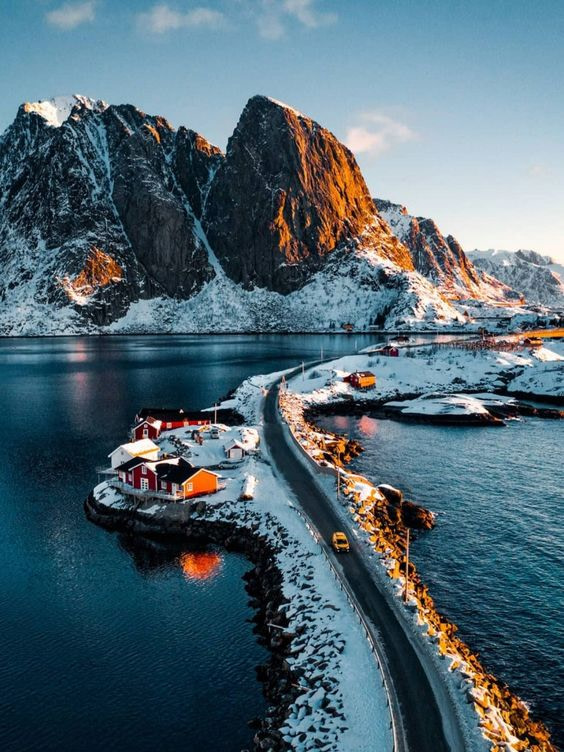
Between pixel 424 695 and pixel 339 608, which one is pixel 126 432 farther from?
pixel 424 695

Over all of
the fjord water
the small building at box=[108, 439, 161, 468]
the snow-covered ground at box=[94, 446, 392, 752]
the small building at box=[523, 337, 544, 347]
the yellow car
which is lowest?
the fjord water

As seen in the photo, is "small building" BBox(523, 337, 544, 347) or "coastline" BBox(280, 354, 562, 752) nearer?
"coastline" BBox(280, 354, 562, 752)

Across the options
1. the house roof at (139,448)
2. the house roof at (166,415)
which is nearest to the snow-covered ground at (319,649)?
the house roof at (139,448)

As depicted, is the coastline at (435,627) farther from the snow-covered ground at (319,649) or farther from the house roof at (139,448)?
the house roof at (139,448)

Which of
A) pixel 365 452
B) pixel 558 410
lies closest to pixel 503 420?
pixel 558 410

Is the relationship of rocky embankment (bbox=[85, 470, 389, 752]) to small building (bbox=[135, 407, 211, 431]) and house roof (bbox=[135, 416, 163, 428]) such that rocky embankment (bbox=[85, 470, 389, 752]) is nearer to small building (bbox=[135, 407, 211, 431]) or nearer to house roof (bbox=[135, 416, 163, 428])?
house roof (bbox=[135, 416, 163, 428])

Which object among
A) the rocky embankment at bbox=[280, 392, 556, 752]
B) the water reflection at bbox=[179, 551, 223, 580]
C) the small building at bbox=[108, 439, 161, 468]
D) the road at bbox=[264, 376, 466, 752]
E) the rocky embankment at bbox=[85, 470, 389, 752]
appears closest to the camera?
the road at bbox=[264, 376, 466, 752]

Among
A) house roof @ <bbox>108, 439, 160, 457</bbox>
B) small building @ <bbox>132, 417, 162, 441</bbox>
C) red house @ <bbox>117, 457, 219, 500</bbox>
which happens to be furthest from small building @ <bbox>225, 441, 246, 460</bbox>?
small building @ <bbox>132, 417, 162, 441</bbox>
